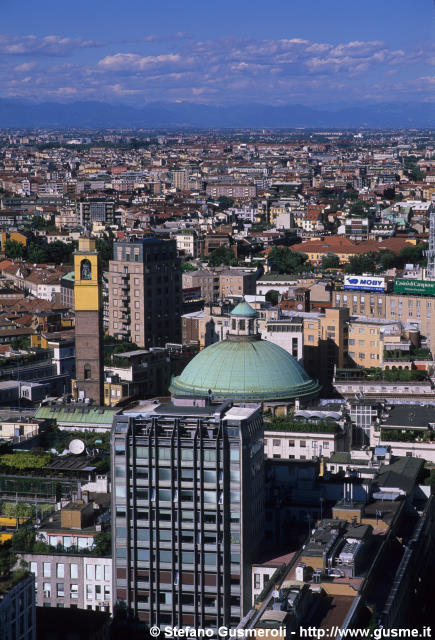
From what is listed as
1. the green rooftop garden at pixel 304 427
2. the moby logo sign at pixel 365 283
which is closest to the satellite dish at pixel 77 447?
the green rooftop garden at pixel 304 427

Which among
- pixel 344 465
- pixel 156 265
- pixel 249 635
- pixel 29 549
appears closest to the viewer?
pixel 249 635

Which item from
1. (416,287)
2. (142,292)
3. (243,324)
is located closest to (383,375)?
(243,324)

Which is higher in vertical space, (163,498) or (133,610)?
(163,498)

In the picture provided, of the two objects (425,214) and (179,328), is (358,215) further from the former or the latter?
(179,328)

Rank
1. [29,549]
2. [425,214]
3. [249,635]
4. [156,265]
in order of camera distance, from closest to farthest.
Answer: [249,635] → [29,549] → [156,265] → [425,214]

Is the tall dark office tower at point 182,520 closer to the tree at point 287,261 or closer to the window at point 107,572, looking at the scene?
the window at point 107,572

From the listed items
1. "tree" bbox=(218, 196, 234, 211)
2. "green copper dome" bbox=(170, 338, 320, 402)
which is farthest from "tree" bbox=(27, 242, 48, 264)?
"green copper dome" bbox=(170, 338, 320, 402)

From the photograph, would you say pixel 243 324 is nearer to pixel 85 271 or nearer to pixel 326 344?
pixel 85 271

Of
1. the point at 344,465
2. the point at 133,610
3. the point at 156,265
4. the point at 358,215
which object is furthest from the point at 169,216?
the point at 133,610
